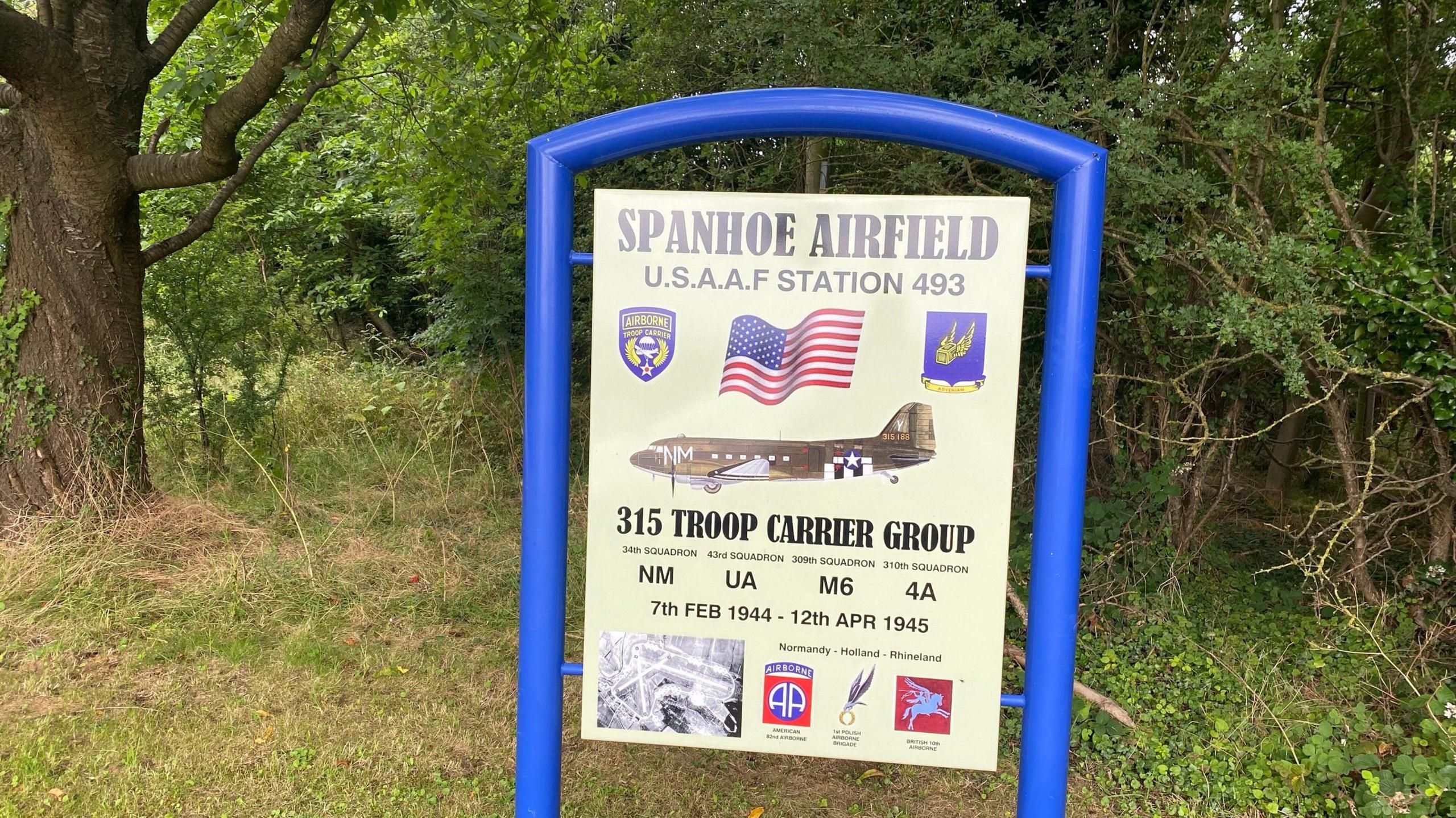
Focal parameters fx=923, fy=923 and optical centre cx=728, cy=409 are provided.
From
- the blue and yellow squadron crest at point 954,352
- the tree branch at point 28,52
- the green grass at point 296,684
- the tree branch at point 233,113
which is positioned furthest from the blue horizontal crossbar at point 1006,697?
the tree branch at point 28,52

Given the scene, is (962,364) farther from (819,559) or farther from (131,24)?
(131,24)

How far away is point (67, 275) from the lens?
17.2ft

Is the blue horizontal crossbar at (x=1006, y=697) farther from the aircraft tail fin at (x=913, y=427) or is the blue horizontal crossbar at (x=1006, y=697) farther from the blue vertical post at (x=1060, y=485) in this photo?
the aircraft tail fin at (x=913, y=427)

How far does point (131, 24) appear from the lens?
5.28m

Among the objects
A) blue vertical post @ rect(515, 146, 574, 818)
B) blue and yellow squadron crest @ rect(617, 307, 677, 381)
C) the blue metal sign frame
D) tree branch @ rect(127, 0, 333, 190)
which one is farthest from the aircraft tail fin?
tree branch @ rect(127, 0, 333, 190)

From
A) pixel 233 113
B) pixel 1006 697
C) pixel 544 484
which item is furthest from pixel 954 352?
pixel 233 113

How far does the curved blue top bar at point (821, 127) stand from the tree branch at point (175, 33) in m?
4.29

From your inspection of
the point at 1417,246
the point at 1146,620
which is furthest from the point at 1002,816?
the point at 1417,246

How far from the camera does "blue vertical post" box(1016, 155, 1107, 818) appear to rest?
2133 mm

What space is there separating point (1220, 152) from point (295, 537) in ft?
17.7

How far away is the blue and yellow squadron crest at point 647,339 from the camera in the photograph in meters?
2.28

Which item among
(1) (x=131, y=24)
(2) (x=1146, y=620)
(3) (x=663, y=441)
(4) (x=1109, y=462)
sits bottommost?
(2) (x=1146, y=620)

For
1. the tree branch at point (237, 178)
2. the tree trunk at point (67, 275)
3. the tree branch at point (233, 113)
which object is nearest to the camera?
the tree branch at point (233, 113)

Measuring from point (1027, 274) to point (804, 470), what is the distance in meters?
0.70
